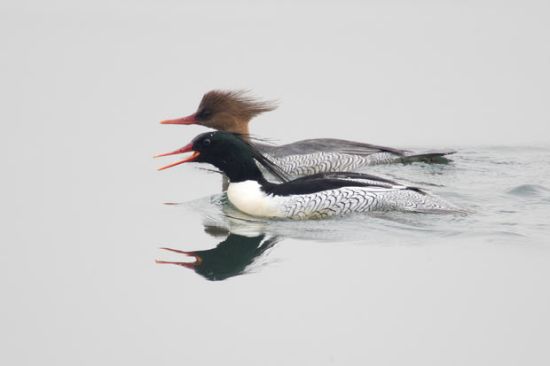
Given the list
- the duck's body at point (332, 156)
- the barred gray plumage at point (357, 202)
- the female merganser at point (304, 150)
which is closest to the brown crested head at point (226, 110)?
the female merganser at point (304, 150)

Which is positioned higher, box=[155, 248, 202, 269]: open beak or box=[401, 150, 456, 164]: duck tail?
box=[401, 150, 456, 164]: duck tail

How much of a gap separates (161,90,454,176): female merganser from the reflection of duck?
407 centimetres

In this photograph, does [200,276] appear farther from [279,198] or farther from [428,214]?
[428,214]

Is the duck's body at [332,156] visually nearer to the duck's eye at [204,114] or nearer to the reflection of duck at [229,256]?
the duck's eye at [204,114]

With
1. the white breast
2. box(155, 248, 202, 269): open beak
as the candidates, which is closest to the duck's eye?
the white breast

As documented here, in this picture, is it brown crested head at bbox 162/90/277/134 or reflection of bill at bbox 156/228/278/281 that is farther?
brown crested head at bbox 162/90/277/134

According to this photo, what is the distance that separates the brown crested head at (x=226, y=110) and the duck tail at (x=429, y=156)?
2387 millimetres

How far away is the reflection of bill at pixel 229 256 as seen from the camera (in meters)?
9.88

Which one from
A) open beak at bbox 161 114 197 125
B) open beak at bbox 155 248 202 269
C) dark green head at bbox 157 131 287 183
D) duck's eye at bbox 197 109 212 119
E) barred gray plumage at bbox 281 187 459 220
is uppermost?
duck's eye at bbox 197 109 212 119

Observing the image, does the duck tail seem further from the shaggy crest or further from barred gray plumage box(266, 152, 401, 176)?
the shaggy crest

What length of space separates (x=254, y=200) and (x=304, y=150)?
3.49 m

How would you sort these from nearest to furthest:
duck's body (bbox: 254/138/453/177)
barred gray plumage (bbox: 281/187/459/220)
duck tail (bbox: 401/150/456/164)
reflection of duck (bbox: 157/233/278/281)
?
1. reflection of duck (bbox: 157/233/278/281)
2. barred gray plumage (bbox: 281/187/459/220)
3. duck tail (bbox: 401/150/456/164)
4. duck's body (bbox: 254/138/453/177)

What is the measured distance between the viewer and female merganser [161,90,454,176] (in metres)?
15.1

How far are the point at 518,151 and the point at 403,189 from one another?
13.9 ft
